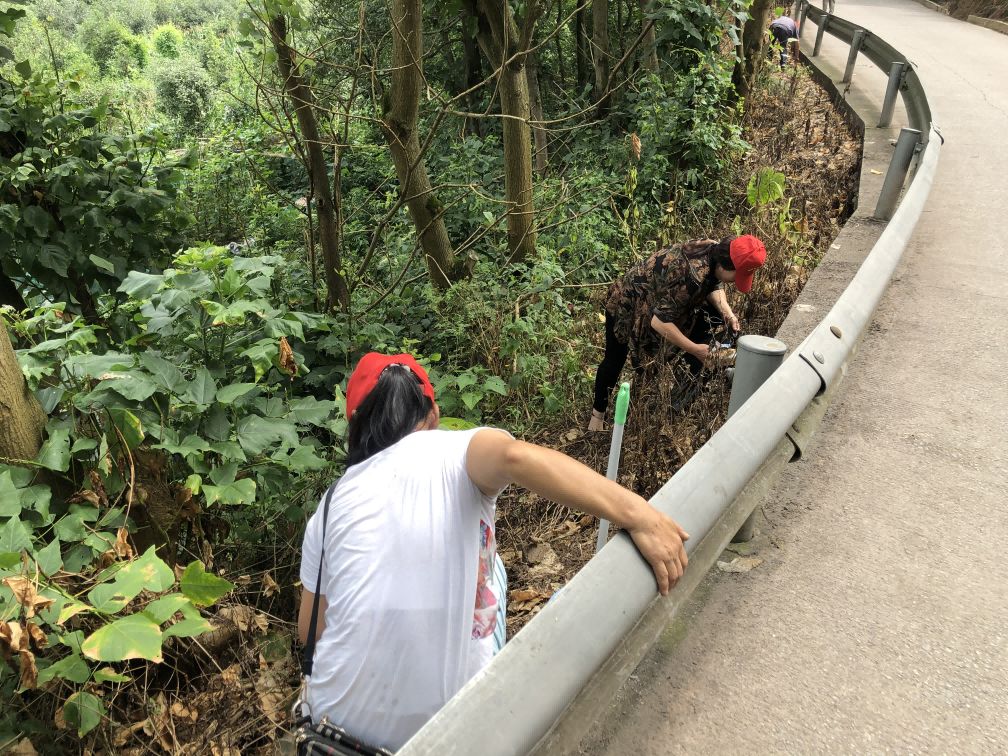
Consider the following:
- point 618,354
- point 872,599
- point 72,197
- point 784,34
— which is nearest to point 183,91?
point 784,34

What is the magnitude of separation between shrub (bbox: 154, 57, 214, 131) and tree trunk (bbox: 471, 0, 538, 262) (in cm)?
1959

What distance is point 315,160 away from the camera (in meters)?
4.75

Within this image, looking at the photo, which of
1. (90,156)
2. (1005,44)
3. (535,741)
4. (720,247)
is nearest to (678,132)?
(720,247)

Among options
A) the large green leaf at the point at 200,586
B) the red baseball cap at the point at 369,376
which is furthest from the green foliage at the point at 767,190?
the large green leaf at the point at 200,586

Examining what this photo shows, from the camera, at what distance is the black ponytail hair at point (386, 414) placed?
182 cm

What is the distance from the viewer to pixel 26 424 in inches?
88.6

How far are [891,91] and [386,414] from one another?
7.27m

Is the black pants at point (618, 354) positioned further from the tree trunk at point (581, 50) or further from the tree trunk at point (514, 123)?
the tree trunk at point (581, 50)

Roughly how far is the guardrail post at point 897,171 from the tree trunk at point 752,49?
453cm

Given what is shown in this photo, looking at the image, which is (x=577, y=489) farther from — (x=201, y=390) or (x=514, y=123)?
(x=514, y=123)

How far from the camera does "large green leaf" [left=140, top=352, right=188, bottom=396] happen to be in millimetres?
2557

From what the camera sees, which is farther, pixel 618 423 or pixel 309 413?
pixel 309 413

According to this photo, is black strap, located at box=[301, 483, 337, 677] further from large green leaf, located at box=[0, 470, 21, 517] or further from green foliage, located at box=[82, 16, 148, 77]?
green foliage, located at box=[82, 16, 148, 77]

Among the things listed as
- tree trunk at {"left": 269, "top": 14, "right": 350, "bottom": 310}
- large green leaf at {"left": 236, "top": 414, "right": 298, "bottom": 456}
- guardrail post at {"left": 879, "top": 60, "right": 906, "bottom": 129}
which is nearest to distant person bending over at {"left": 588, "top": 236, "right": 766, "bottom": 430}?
tree trunk at {"left": 269, "top": 14, "right": 350, "bottom": 310}
